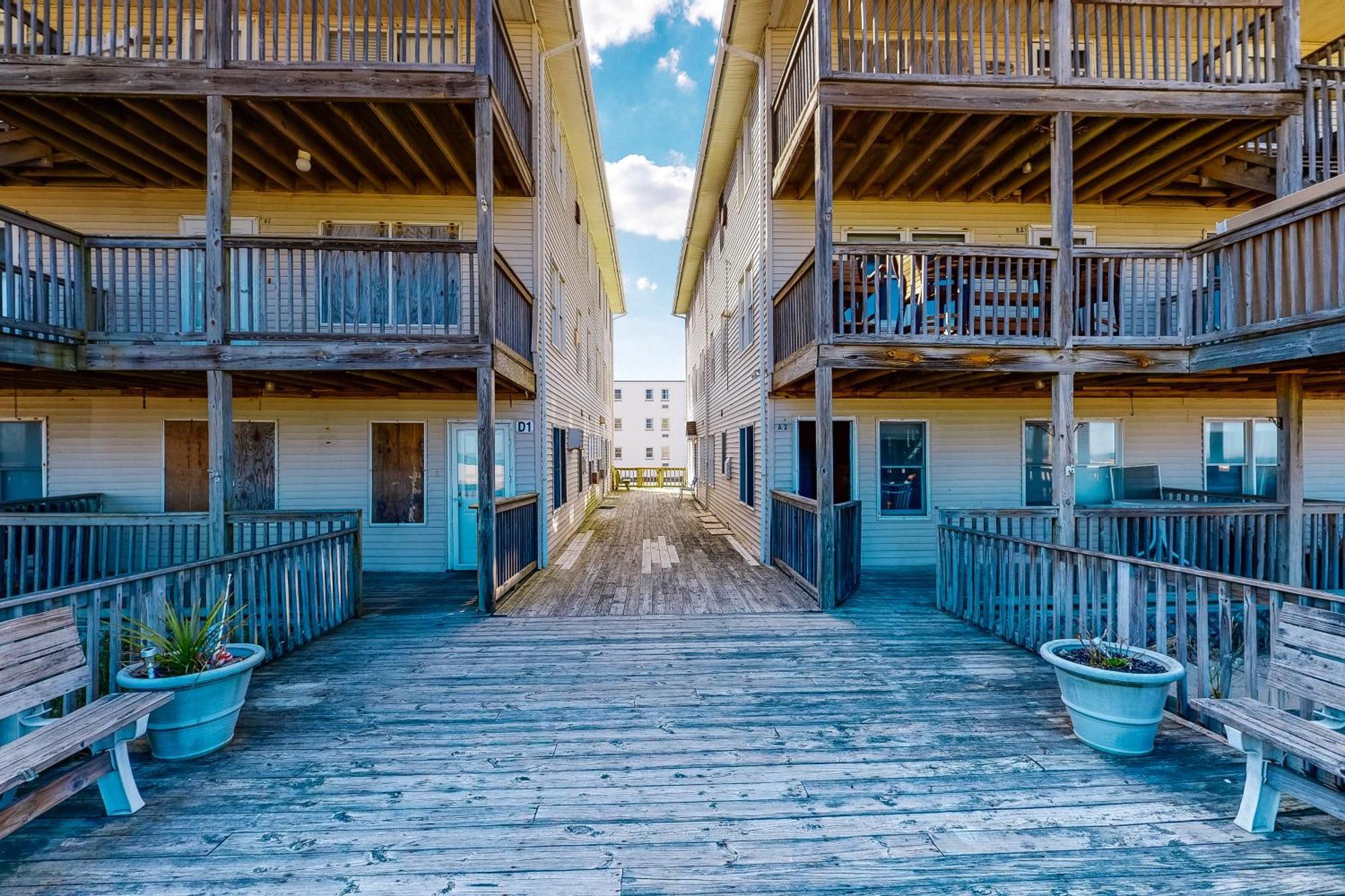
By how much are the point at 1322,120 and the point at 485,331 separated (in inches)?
383

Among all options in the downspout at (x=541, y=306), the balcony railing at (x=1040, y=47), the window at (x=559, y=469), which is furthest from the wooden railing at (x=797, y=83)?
the window at (x=559, y=469)

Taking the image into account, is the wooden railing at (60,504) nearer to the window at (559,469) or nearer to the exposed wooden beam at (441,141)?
the window at (559,469)

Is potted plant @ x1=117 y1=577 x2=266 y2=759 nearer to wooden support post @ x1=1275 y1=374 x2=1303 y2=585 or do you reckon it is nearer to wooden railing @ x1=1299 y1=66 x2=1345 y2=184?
wooden support post @ x1=1275 y1=374 x2=1303 y2=585

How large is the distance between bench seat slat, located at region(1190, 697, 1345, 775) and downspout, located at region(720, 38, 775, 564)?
632 centimetres

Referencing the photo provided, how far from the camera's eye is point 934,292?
648 centimetres

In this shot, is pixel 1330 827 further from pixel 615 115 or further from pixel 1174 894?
pixel 615 115

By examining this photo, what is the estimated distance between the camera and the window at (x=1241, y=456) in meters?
9.45

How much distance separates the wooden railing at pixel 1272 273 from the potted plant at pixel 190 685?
29.5 feet

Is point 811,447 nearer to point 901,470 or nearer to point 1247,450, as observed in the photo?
point 901,470

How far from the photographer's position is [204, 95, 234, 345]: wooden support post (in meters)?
5.95

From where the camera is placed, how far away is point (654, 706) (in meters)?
3.99

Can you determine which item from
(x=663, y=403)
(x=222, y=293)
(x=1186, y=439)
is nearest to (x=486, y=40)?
(x=222, y=293)

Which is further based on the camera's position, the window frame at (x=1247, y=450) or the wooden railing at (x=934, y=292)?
the window frame at (x=1247, y=450)

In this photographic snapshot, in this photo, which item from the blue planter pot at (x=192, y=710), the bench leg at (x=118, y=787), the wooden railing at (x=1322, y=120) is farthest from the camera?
the wooden railing at (x=1322, y=120)
